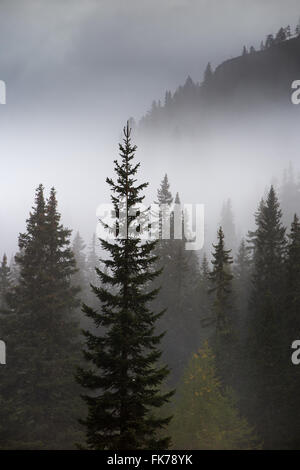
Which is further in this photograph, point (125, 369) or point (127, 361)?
point (125, 369)

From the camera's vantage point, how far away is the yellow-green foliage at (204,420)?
27.7 m

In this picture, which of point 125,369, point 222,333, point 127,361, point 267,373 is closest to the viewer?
point 127,361

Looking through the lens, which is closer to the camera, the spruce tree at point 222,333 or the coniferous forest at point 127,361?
the coniferous forest at point 127,361

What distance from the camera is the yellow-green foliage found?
27.7 meters

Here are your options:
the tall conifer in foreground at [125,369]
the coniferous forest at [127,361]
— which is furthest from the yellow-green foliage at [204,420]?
the tall conifer in foreground at [125,369]

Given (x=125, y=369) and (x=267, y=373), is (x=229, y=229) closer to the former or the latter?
(x=267, y=373)

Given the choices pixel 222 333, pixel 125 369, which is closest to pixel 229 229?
pixel 222 333

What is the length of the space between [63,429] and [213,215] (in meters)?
121

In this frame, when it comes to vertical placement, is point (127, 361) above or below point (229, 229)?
below

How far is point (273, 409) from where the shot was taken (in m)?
32.6

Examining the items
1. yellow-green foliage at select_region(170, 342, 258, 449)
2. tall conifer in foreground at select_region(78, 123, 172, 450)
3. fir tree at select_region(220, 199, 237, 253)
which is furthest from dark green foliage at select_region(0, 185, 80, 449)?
fir tree at select_region(220, 199, 237, 253)

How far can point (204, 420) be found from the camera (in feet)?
94.0

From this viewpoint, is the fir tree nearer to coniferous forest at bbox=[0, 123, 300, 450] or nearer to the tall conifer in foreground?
coniferous forest at bbox=[0, 123, 300, 450]

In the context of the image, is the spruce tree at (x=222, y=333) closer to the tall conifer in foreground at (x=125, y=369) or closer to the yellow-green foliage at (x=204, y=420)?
the yellow-green foliage at (x=204, y=420)
